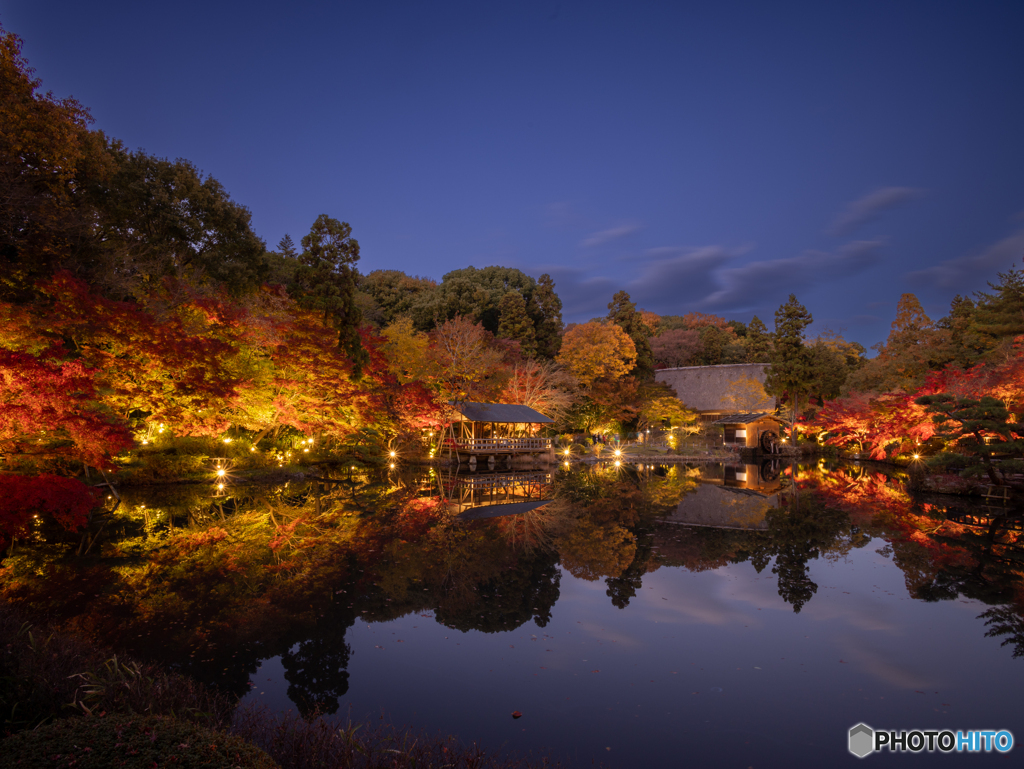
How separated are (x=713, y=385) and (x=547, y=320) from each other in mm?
14575

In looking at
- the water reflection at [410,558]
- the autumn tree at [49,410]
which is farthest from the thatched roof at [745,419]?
the autumn tree at [49,410]

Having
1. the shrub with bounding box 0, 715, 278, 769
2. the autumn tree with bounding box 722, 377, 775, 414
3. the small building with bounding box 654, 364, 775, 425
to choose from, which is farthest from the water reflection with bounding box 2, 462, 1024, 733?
the small building with bounding box 654, 364, 775, 425

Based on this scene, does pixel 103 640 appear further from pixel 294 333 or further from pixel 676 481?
pixel 676 481

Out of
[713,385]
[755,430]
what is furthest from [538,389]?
[713,385]

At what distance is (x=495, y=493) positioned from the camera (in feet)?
58.6

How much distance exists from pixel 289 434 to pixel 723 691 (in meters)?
21.6

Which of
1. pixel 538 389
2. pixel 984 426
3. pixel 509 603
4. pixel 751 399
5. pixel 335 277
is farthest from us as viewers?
pixel 751 399

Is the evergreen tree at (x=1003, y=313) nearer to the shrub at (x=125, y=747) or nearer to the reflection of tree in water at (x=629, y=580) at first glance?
the reflection of tree in water at (x=629, y=580)

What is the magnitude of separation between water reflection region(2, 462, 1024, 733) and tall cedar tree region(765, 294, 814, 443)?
17677 millimetres

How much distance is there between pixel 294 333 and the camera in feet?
61.8

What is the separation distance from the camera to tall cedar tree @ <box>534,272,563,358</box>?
128ft

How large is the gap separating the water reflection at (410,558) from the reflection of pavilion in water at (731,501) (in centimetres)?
12

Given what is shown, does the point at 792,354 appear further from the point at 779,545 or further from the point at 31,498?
the point at 31,498

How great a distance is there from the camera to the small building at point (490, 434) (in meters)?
26.0
